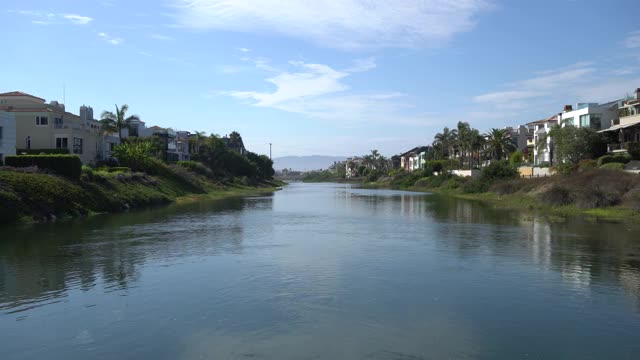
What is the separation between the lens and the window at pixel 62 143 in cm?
7369

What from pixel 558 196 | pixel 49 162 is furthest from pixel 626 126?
pixel 49 162

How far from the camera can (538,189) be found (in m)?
68.9

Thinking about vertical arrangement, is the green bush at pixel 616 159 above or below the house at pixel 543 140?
below

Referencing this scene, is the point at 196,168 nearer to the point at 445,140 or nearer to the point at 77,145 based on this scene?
the point at 77,145

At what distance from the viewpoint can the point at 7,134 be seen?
60969 millimetres

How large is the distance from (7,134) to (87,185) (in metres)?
12.8

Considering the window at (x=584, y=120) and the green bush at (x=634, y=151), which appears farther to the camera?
the window at (x=584, y=120)

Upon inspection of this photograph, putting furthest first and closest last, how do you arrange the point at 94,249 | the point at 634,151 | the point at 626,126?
the point at 626,126 < the point at 634,151 < the point at 94,249

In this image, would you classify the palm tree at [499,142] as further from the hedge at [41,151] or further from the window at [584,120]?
the hedge at [41,151]

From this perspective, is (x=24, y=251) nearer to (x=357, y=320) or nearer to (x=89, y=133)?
(x=357, y=320)

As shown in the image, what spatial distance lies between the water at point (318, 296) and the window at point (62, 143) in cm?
4031

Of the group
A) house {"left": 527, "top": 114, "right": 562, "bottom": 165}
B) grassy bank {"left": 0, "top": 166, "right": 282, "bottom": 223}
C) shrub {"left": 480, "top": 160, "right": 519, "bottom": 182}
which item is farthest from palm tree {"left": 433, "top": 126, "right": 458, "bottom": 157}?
grassy bank {"left": 0, "top": 166, "right": 282, "bottom": 223}

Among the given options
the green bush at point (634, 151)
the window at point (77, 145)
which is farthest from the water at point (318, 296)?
the window at point (77, 145)

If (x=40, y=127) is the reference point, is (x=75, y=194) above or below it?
below
